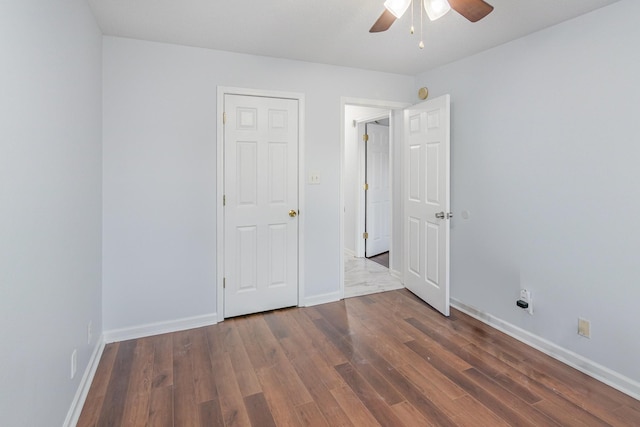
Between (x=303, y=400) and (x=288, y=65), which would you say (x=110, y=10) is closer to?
(x=288, y=65)

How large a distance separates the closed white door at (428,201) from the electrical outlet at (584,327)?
3.28ft

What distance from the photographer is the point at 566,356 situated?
2422 mm

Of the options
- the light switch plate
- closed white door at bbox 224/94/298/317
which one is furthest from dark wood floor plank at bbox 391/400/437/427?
the light switch plate

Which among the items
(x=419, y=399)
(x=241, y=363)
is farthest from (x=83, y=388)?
(x=419, y=399)

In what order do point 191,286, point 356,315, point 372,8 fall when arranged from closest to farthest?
point 372,8
point 191,286
point 356,315

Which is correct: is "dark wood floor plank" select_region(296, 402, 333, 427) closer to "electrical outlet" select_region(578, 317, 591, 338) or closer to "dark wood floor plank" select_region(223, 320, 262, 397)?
"dark wood floor plank" select_region(223, 320, 262, 397)

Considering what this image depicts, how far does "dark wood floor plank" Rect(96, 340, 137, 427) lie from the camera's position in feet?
6.15

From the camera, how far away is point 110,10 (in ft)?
7.40

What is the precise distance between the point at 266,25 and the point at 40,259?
2041 mm

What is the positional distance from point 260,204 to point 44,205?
184 centimetres

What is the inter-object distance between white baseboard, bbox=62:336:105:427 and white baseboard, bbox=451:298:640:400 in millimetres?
3044

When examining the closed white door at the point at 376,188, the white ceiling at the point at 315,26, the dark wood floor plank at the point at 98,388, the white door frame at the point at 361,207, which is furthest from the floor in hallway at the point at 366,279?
the white ceiling at the point at 315,26

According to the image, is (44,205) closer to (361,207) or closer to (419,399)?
(419,399)

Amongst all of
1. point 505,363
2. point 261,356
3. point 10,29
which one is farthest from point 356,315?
point 10,29
